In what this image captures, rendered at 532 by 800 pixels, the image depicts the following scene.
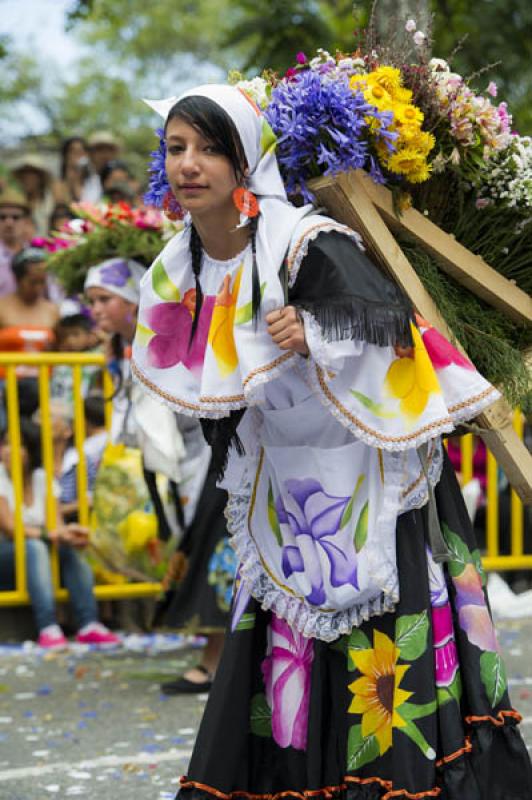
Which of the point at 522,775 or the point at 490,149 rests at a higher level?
the point at 490,149

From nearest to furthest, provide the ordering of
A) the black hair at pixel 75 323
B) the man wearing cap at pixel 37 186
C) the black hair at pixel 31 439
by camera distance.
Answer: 1. the black hair at pixel 31 439
2. the black hair at pixel 75 323
3. the man wearing cap at pixel 37 186

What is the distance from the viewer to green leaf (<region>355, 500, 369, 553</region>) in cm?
316

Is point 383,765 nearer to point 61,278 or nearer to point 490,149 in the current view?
point 490,149

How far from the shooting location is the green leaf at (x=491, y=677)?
10.6ft

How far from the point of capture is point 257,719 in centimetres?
341

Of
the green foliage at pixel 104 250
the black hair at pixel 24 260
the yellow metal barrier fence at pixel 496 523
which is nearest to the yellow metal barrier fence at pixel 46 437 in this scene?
the green foliage at pixel 104 250

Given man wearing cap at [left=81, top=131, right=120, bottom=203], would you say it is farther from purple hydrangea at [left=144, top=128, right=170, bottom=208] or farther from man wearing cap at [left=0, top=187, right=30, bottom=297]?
purple hydrangea at [left=144, top=128, right=170, bottom=208]

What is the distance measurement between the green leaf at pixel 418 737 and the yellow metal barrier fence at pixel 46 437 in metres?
3.72

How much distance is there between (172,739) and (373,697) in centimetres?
177

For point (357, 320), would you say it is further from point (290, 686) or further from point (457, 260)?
point (290, 686)

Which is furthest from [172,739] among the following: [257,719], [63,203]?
[63,203]

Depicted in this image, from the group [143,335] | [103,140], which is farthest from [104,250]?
[103,140]

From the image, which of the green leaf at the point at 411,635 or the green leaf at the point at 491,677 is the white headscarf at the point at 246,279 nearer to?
the green leaf at the point at 411,635

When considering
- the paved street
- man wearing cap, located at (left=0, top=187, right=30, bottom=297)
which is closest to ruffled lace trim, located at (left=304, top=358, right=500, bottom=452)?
the paved street
